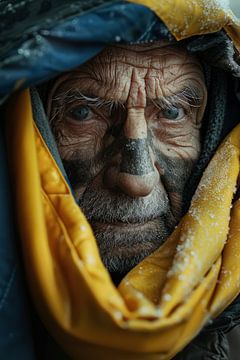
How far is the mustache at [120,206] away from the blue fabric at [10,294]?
27 cm

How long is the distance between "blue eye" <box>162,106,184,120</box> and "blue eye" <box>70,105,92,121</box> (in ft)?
0.52

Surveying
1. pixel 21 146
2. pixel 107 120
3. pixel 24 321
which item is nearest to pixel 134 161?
pixel 107 120

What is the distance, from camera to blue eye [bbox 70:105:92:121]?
125 centimetres

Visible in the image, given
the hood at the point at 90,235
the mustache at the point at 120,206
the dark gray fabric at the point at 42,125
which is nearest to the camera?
the hood at the point at 90,235

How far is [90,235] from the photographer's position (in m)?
0.97

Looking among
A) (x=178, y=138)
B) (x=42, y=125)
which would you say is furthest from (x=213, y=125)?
(x=42, y=125)

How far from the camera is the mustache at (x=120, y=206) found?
1.20 meters

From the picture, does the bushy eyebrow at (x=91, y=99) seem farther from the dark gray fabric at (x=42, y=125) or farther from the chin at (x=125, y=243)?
the chin at (x=125, y=243)

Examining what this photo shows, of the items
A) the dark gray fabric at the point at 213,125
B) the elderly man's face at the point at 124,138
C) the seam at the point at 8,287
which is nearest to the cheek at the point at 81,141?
the elderly man's face at the point at 124,138

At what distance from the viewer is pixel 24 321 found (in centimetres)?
99

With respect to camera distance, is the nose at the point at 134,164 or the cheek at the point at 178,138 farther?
the cheek at the point at 178,138

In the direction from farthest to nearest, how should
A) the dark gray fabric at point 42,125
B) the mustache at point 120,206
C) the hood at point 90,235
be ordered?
the mustache at point 120,206, the dark gray fabric at point 42,125, the hood at point 90,235

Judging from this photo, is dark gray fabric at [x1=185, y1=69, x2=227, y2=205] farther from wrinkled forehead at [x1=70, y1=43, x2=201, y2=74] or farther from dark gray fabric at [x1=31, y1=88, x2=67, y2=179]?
dark gray fabric at [x1=31, y1=88, x2=67, y2=179]

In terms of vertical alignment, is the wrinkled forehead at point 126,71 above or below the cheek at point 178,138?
above
